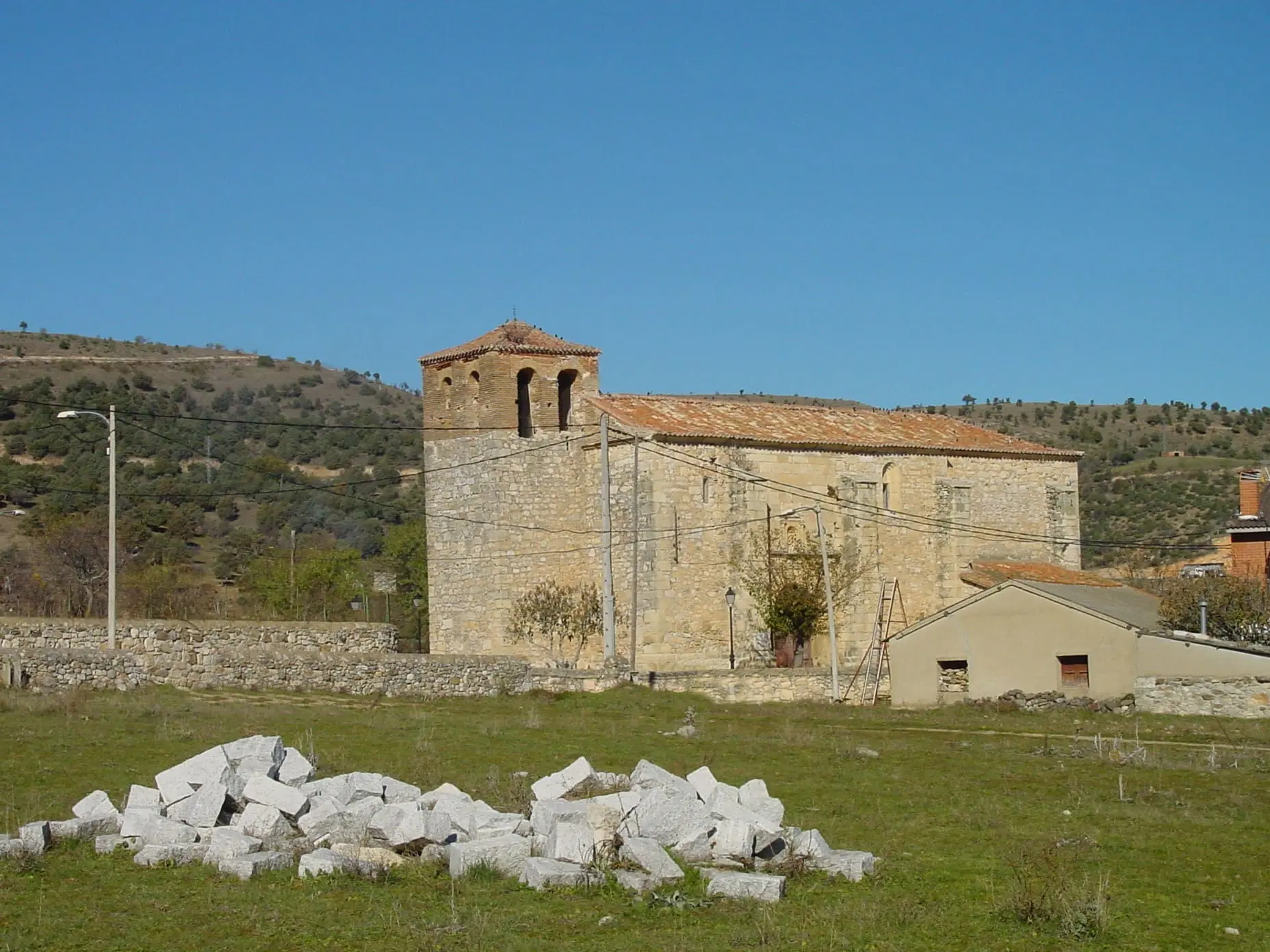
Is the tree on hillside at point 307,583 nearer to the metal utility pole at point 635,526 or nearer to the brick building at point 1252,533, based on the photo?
the metal utility pole at point 635,526

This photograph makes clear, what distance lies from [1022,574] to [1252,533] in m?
6.93

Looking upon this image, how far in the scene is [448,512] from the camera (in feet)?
143

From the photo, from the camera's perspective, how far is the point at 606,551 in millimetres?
37688

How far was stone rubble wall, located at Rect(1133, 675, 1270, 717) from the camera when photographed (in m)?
28.8

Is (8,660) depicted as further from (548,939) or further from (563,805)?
(548,939)

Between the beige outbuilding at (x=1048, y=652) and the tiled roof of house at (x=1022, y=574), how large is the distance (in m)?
6.85

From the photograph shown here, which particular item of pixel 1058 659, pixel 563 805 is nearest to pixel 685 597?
pixel 1058 659

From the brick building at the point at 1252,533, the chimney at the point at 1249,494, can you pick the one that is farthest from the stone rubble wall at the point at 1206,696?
the chimney at the point at 1249,494

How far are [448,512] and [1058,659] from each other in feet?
58.1

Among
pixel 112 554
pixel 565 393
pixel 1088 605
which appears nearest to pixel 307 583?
pixel 565 393

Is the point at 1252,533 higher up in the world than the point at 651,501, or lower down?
lower down

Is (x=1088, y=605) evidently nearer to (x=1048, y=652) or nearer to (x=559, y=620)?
(x=1048, y=652)

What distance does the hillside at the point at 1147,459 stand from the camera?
2806 inches

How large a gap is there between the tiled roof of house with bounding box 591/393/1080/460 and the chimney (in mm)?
5309
